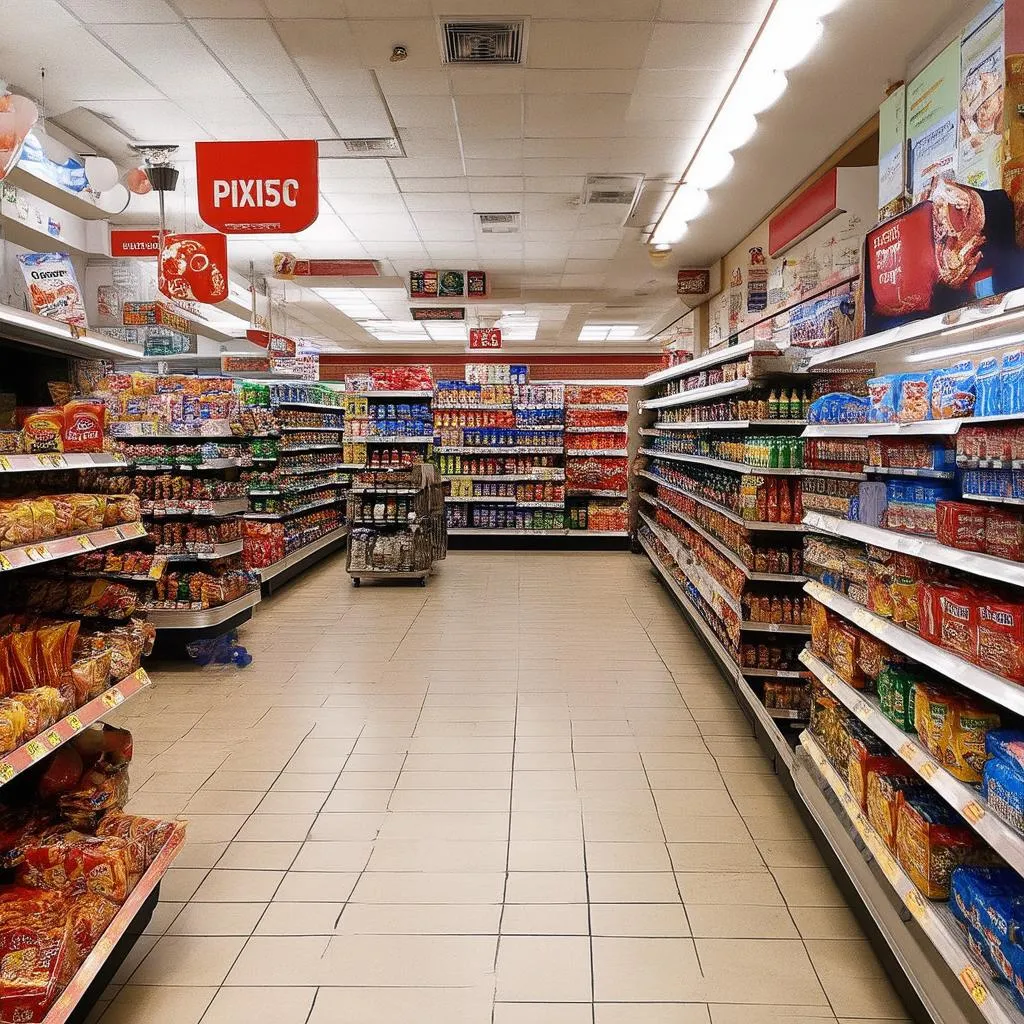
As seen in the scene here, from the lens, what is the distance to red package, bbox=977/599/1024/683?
6.44 feet

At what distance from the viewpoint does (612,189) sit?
24.5 feet

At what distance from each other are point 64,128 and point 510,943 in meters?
6.34

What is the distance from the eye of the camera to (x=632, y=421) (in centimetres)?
1223

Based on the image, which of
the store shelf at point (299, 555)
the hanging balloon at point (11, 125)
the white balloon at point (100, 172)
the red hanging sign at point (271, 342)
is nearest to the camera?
the hanging balloon at point (11, 125)

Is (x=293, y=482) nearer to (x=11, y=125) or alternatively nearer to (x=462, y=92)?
(x=462, y=92)

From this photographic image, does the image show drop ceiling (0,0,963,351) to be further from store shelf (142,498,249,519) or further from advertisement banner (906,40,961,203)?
store shelf (142,498,249,519)

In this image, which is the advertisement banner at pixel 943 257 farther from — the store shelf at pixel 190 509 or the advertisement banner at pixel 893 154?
the store shelf at pixel 190 509

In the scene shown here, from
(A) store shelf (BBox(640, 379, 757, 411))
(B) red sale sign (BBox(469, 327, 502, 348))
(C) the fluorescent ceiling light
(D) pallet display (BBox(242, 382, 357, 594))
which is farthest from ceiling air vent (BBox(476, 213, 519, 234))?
(C) the fluorescent ceiling light

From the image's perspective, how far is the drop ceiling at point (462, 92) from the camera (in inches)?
173

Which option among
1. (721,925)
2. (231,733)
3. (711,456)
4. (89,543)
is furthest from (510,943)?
(711,456)

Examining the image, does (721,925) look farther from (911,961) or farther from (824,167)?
(824,167)

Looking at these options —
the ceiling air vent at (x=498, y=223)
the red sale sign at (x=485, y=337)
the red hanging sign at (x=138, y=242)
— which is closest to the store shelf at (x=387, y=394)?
the ceiling air vent at (x=498, y=223)

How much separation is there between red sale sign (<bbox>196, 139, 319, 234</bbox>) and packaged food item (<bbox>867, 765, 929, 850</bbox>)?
4.39 meters

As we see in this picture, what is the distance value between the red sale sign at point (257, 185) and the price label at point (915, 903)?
4690mm
